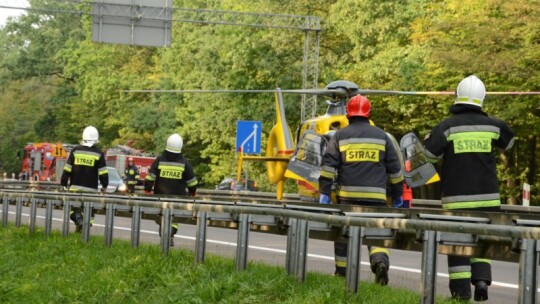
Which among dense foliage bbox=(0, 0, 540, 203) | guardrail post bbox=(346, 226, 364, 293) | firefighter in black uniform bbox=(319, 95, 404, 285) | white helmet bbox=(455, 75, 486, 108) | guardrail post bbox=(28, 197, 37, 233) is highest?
dense foliage bbox=(0, 0, 540, 203)

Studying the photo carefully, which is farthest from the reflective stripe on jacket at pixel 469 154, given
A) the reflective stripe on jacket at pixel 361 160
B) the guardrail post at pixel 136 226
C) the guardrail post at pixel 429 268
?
the guardrail post at pixel 136 226

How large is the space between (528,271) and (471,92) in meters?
3.05

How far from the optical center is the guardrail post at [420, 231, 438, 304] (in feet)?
30.6

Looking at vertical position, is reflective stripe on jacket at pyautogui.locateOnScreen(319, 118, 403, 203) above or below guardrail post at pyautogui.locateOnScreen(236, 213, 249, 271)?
above

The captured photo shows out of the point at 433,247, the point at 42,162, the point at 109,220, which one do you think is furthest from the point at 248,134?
the point at 433,247

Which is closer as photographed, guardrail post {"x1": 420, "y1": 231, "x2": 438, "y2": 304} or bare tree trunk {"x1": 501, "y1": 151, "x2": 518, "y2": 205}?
guardrail post {"x1": 420, "y1": 231, "x2": 438, "y2": 304}

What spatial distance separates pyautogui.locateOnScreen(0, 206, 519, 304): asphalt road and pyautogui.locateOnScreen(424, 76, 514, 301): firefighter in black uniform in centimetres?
123

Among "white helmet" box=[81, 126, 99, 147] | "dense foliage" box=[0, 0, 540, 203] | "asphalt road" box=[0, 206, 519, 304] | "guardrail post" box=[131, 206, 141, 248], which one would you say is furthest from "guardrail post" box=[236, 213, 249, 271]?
"dense foliage" box=[0, 0, 540, 203]

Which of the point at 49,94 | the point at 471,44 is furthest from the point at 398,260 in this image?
the point at 49,94

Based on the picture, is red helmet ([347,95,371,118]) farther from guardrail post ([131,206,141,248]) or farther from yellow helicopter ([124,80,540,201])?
guardrail post ([131,206,141,248])

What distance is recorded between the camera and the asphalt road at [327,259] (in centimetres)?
1462

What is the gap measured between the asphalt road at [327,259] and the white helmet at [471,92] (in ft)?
5.97

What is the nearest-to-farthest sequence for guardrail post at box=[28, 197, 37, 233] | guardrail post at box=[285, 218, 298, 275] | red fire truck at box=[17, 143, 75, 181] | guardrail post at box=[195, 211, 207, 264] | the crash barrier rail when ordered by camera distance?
1. the crash barrier rail
2. guardrail post at box=[285, 218, 298, 275]
3. guardrail post at box=[195, 211, 207, 264]
4. guardrail post at box=[28, 197, 37, 233]
5. red fire truck at box=[17, 143, 75, 181]

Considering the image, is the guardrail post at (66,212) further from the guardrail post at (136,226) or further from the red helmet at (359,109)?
the red helmet at (359,109)
